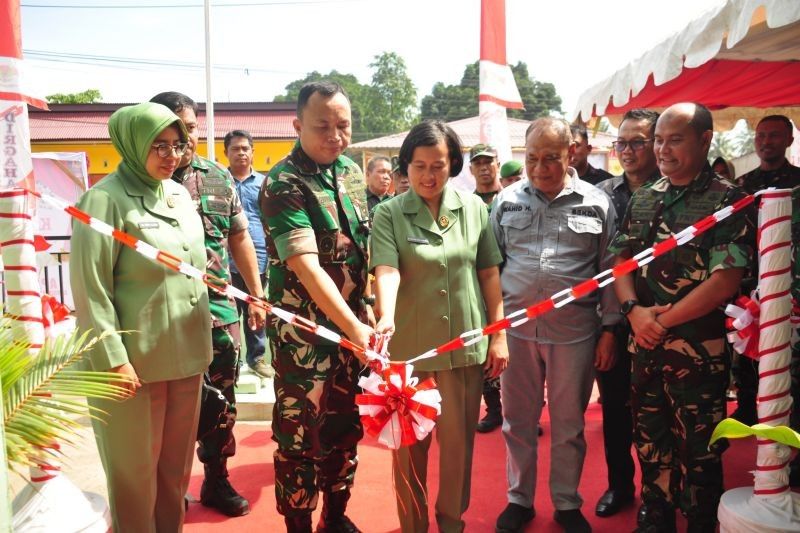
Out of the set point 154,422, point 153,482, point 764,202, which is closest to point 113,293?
point 154,422

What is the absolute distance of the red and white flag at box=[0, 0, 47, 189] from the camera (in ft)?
8.33

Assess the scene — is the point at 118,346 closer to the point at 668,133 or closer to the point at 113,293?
the point at 113,293

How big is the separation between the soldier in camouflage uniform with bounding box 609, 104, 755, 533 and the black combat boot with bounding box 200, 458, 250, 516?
2164 mm

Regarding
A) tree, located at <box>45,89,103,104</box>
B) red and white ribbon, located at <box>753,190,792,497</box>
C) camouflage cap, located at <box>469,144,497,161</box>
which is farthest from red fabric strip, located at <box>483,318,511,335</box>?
tree, located at <box>45,89,103,104</box>

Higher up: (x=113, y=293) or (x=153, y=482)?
(x=113, y=293)

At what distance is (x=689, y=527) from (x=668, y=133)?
1.80 m

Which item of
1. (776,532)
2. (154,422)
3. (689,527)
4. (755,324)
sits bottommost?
(689,527)

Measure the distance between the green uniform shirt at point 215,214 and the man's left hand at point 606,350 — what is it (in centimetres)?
194

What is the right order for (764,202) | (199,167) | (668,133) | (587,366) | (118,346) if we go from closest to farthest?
1. (118,346)
2. (764,202)
3. (668,133)
4. (587,366)
5. (199,167)

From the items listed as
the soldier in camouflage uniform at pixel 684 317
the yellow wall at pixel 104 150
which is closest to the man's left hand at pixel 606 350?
the soldier in camouflage uniform at pixel 684 317

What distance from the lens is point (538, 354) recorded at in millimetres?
3359

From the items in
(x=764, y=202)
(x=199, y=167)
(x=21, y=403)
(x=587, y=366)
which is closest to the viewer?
(x=21, y=403)

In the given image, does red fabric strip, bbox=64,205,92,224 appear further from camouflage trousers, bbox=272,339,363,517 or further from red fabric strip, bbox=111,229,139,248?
camouflage trousers, bbox=272,339,363,517

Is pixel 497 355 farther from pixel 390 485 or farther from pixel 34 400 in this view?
pixel 34 400
